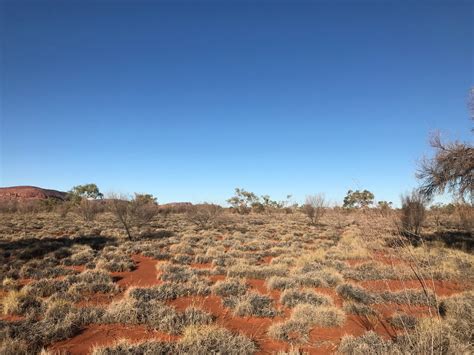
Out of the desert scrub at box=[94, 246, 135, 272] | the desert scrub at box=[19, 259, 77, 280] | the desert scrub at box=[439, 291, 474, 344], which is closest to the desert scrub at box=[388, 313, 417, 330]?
the desert scrub at box=[439, 291, 474, 344]

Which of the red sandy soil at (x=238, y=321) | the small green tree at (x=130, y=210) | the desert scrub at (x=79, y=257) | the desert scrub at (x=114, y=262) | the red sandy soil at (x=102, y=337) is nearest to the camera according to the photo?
the red sandy soil at (x=102, y=337)

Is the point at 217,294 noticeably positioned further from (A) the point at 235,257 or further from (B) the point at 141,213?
(B) the point at 141,213

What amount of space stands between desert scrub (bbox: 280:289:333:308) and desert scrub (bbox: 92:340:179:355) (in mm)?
3338

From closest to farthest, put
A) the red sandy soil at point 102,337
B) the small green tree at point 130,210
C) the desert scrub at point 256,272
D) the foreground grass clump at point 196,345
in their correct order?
the foreground grass clump at point 196,345, the red sandy soil at point 102,337, the desert scrub at point 256,272, the small green tree at point 130,210

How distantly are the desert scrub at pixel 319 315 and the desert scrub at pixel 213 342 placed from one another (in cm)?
155

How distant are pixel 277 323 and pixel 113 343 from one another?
318cm

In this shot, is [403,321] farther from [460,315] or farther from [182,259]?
[182,259]

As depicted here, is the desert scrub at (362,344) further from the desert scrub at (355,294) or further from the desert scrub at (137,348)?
the desert scrub at (137,348)

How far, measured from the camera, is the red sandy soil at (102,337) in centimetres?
479

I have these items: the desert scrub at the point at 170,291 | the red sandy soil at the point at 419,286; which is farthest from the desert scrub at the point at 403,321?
the desert scrub at the point at 170,291

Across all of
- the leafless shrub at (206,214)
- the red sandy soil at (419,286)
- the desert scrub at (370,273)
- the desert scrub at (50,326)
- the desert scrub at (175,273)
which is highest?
the leafless shrub at (206,214)

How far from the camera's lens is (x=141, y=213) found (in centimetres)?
1928

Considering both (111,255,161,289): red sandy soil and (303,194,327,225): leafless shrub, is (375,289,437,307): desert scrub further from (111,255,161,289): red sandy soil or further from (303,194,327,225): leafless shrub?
(303,194,327,225): leafless shrub

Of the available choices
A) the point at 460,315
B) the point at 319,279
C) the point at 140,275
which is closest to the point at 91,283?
the point at 140,275
